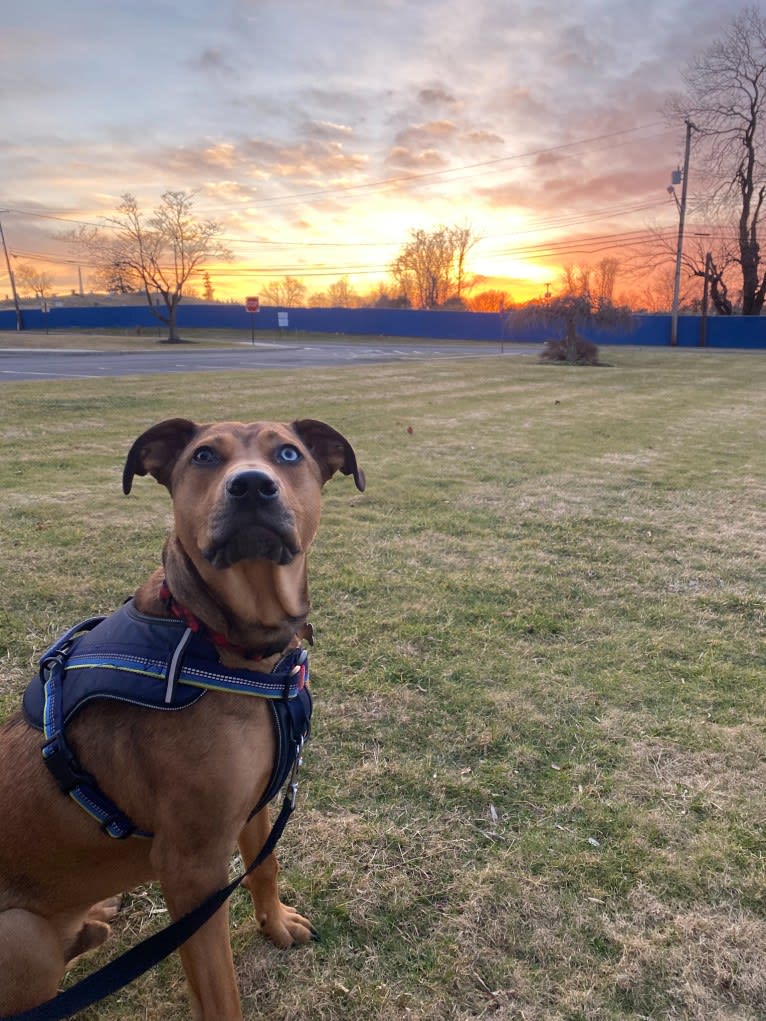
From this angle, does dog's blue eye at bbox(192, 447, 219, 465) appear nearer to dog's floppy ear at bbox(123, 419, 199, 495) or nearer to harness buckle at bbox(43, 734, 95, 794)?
dog's floppy ear at bbox(123, 419, 199, 495)

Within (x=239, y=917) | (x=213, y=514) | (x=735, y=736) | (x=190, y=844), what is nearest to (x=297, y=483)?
(x=213, y=514)

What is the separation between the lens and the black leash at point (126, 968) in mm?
1613

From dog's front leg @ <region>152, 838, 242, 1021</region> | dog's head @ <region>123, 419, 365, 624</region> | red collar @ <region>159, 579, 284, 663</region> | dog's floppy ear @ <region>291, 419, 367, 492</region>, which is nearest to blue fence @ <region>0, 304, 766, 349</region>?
dog's floppy ear @ <region>291, 419, 367, 492</region>

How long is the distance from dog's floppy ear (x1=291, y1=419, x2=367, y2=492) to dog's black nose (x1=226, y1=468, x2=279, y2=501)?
613 millimetres

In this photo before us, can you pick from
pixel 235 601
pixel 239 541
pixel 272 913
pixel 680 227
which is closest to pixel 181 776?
pixel 235 601

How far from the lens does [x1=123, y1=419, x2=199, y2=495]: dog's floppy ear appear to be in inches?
93.2

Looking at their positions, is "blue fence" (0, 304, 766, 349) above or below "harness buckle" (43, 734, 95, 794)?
above

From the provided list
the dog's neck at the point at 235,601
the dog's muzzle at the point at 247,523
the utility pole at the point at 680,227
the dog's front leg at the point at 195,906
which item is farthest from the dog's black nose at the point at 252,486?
the utility pole at the point at 680,227

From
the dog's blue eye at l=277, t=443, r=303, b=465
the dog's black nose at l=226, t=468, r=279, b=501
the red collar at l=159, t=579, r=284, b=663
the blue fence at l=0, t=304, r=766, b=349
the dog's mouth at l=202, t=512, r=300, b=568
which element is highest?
the blue fence at l=0, t=304, r=766, b=349

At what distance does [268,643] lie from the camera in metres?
2.05

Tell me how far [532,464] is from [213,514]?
7.47 meters

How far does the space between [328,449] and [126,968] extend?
1.83 metres

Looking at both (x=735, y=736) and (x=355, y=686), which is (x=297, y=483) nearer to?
(x=355, y=686)

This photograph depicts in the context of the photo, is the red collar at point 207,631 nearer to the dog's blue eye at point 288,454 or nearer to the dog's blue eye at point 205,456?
the dog's blue eye at point 205,456
